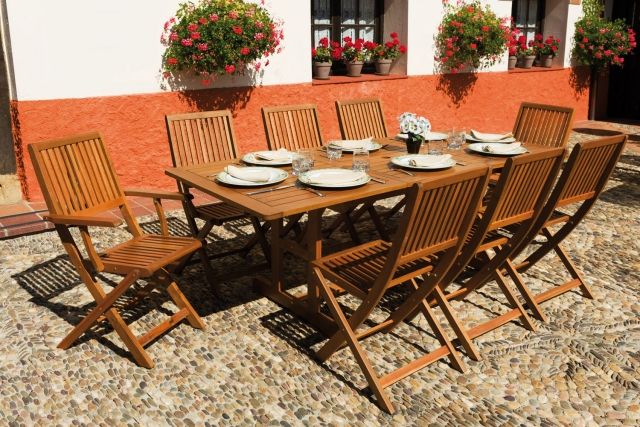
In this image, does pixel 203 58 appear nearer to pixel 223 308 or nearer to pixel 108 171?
pixel 108 171

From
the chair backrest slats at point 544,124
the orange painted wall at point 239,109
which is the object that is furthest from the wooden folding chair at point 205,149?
the chair backrest slats at point 544,124

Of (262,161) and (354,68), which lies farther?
(354,68)

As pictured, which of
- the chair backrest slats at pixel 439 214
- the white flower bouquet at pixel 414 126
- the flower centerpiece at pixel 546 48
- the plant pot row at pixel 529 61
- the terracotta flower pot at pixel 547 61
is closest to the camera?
the chair backrest slats at pixel 439 214

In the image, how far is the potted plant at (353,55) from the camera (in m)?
7.37

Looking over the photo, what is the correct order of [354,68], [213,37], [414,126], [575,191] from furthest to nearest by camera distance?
1. [354,68]
2. [213,37]
3. [414,126]
4. [575,191]

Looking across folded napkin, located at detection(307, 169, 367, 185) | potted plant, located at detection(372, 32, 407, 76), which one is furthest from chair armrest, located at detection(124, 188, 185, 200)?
potted plant, located at detection(372, 32, 407, 76)

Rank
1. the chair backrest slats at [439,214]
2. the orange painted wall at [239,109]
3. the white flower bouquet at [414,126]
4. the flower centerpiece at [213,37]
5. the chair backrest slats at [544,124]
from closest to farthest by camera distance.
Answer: the chair backrest slats at [439,214]
the white flower bouquet at [414,126]
the chair backrest slats at [544,124]
the orange painted wall at [239,109]
the flower centerpiece at [213,37]

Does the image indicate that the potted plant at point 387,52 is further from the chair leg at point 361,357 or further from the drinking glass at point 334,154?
the chair leg at point 361,357

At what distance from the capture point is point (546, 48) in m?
9.84

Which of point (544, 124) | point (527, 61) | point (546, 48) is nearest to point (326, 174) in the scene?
point (544, 124)

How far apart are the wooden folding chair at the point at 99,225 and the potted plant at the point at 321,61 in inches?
160

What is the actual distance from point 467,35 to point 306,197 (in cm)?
569

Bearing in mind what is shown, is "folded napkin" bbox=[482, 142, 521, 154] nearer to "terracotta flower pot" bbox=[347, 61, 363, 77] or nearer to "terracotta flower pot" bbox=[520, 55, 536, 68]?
"terracotta flower pot" bbox=[347, 61, 363, 77]

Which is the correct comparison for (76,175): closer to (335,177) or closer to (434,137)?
(335,177)
